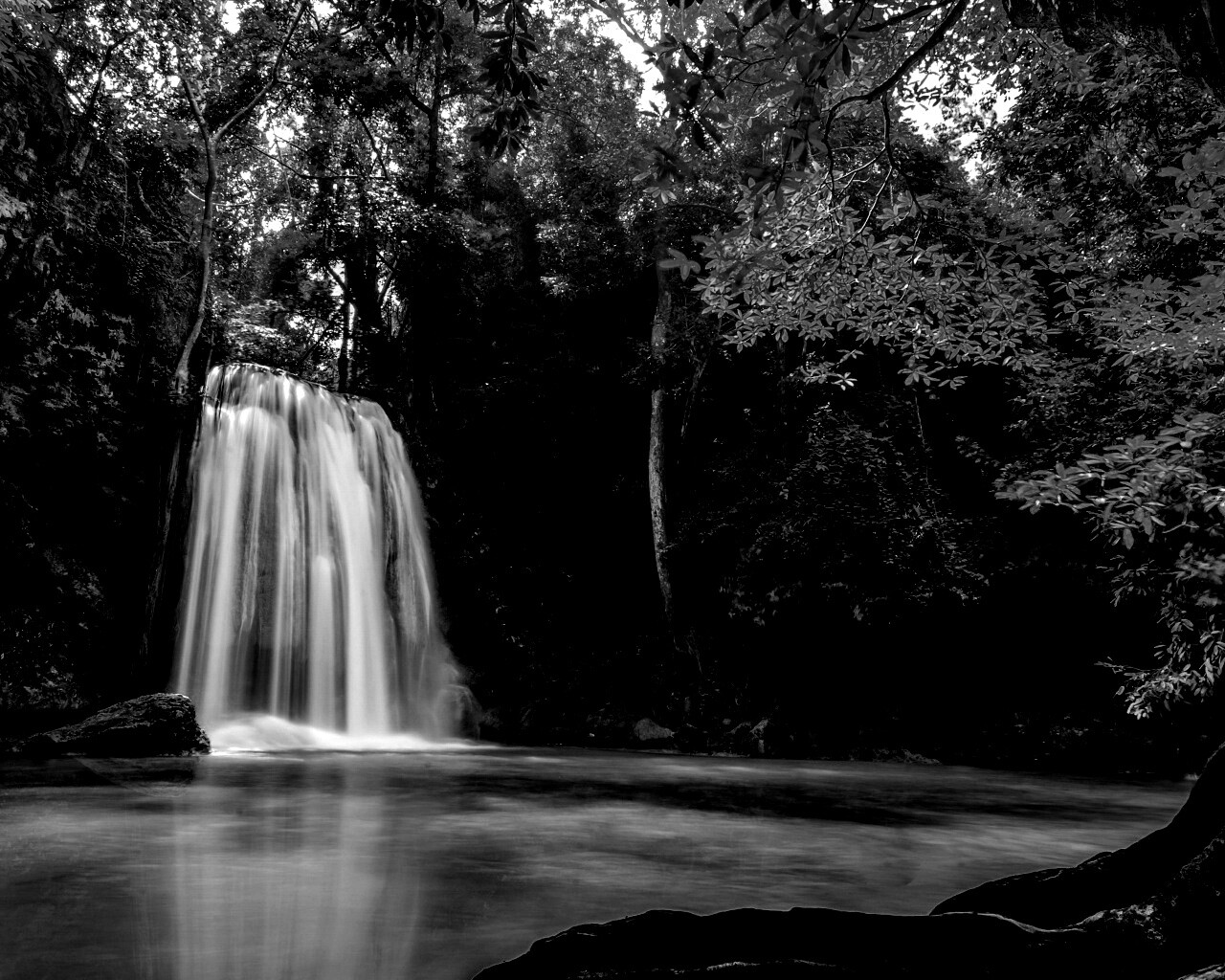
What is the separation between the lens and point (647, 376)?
1477 centimetres

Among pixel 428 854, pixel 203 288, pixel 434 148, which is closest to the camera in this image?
pixel 428 854

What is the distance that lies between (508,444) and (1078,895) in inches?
604

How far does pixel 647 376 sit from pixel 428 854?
11.3 meters

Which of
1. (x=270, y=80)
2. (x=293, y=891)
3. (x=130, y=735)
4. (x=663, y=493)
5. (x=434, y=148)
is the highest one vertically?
(x=434, y=148)

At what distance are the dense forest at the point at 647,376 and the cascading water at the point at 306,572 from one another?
0.62 m

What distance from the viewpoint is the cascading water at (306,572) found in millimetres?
12680

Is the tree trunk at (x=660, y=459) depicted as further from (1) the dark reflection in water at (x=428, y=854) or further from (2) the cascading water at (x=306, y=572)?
(1) the dark reflection in water at (x=428, y=854)

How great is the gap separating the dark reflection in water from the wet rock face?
2.73 feet

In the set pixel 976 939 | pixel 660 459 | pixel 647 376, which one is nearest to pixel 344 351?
pixel 647 376

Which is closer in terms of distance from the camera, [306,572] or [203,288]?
[203,288]

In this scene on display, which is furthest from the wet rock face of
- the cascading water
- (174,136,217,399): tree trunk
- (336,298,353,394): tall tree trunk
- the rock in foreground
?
(336,298,353,394): tall tree trunk

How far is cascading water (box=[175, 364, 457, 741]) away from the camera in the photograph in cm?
1268

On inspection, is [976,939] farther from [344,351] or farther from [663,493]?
[344,351]

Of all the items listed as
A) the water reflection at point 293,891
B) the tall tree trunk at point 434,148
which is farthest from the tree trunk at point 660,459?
the water reflection at point 293,891
